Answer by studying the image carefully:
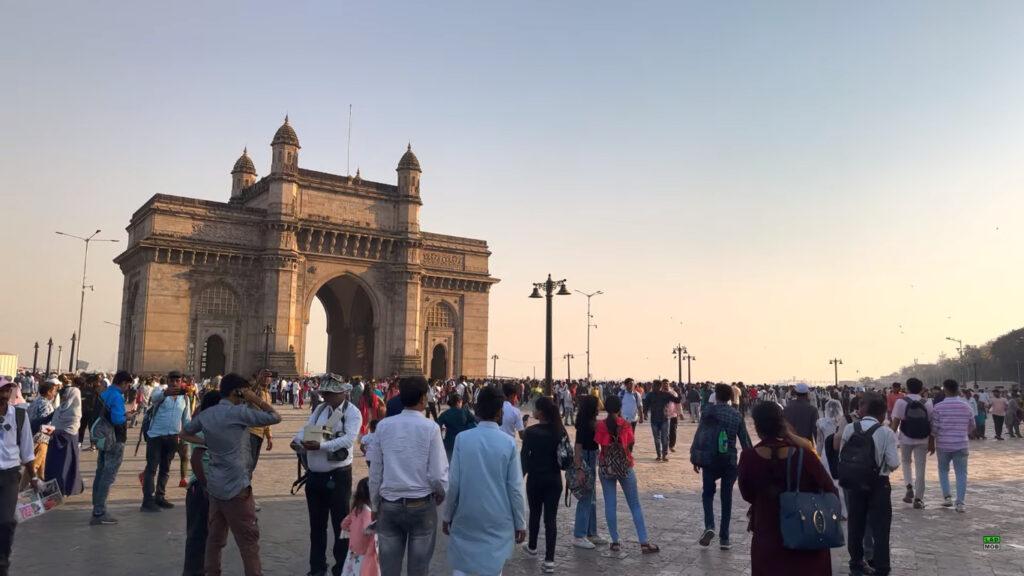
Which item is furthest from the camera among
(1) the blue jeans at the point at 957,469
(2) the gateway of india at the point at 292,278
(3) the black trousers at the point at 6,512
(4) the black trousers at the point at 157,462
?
(2) the gateway of india at the point at 292,278

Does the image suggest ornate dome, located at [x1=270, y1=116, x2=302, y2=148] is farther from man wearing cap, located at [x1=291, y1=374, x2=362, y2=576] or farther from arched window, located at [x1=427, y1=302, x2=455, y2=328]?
man wearing cap, located at [x1=291, y1=374, x2=362, y2=576]

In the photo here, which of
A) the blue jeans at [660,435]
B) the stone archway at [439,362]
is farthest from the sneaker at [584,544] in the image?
the stone archway at [439,362]

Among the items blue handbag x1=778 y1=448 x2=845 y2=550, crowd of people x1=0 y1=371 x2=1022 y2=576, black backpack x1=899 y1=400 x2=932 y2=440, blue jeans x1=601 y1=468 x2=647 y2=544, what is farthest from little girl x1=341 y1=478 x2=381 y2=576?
black backpack x1=899 y1=400 x2=932 y2=440

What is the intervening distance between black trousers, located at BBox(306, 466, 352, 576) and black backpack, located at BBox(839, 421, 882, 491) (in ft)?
15.3

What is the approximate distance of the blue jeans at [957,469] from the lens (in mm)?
9656

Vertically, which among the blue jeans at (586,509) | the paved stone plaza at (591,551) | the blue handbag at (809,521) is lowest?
the paved stone plaza at (591,551)

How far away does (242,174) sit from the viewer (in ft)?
158

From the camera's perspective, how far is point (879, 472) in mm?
6641

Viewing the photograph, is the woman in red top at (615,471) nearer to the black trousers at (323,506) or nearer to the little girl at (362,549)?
the black trousers at (323,506)

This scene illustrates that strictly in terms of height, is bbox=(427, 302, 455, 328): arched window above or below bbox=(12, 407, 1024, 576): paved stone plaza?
above

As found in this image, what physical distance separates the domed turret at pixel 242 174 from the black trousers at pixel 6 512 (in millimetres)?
45267

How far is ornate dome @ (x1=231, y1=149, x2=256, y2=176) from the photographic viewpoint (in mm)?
48188

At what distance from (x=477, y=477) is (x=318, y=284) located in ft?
125

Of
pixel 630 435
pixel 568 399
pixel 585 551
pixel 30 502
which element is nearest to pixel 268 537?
pixel 30 502
